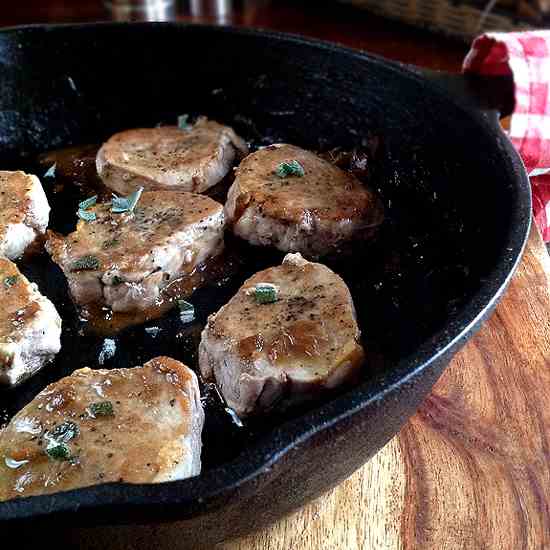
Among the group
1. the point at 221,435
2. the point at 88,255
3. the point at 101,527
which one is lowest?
the point at 221,435

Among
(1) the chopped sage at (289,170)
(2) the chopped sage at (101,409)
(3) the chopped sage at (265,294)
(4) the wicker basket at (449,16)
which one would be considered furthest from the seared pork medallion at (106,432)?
(4) the wicker basket at (449,16)

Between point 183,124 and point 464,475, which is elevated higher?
point 183,124

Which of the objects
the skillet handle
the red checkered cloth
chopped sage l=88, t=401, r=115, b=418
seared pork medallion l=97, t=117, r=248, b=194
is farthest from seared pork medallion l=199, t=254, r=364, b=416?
the red checkered cloth

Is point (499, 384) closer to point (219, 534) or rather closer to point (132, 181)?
point (219, 534)

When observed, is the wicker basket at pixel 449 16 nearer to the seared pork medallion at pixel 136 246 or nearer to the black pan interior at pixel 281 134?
the black pan interior at pixel 281 134

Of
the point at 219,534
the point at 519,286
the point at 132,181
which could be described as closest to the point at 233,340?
the point at 219,534

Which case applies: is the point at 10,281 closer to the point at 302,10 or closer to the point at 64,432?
the point at 64,432

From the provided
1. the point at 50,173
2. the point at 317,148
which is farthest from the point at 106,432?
the point at 317,148
